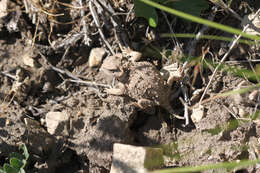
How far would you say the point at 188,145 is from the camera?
7.68 ft

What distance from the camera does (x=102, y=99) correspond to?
2.57 m

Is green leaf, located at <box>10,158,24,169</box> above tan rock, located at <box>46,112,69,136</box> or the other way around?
the other way around

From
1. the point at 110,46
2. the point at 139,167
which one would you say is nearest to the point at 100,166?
the point at 139,167

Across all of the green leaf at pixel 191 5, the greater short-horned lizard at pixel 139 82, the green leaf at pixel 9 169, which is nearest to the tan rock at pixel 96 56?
the greater short-horned lizard at pixel 139 82

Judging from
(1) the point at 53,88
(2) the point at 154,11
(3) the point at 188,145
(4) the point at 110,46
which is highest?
(2) the point at 154,11

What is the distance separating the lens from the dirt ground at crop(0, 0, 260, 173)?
229 cm

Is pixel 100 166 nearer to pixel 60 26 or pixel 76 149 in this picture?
pixel 76 149

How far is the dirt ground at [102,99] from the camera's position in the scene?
7.50 feet

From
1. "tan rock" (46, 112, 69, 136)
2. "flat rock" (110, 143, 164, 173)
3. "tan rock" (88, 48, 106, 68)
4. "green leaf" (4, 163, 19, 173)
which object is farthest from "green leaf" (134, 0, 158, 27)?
"green leaf" (4, 163, 19, 173)

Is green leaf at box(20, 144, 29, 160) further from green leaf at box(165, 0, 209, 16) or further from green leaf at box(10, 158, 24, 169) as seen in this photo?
green leaf at box(165, 0, 209, 16)

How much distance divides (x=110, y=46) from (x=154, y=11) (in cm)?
52

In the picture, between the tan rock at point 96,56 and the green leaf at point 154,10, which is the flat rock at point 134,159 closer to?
the tan rock at point 96,56

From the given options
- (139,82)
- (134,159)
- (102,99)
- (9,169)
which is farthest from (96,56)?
(9,169)

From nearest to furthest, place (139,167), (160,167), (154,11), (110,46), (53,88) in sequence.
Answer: (139,167), (160,167), (154,11), (110,46), (53,88)
